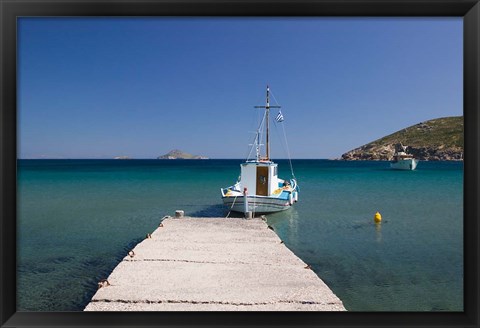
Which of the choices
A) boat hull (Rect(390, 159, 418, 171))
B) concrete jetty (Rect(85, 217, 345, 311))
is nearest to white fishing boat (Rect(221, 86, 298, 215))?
concrete jetty (Rect(85, 217, 345, 311))

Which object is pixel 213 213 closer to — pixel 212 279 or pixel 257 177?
pixel 257 177

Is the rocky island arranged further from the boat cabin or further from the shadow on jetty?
the boat cabin

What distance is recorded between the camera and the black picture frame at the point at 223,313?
229cm

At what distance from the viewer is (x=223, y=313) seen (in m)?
2.34

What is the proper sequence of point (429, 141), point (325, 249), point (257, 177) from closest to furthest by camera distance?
point (325, 249) < point (257, 177) < point (429, 141)

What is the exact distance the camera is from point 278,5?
2.32m

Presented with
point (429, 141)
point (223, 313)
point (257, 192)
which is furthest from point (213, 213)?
point (429, 141)

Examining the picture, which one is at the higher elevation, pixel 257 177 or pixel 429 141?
pixel 429 141

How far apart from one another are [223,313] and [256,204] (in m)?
14.7

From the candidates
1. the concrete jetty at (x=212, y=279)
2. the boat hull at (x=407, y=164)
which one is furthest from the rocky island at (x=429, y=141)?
the concrete jetty at (x=212, y=279)

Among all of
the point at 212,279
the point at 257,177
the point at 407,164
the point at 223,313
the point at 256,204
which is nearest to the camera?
the point at 223,313

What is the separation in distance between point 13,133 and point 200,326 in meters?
1.73

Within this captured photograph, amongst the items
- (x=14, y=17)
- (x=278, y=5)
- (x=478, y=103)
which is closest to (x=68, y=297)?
(x=14, y=17)

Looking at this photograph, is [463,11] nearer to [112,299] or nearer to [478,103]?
[478,103]
